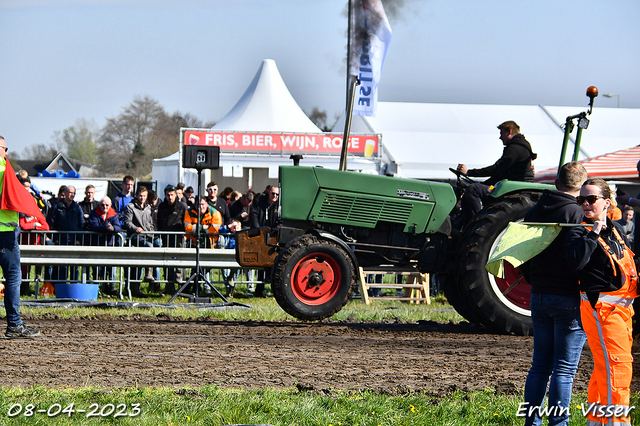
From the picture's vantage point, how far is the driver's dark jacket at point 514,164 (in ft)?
26.8

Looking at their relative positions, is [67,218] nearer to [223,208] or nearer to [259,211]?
[223,208]

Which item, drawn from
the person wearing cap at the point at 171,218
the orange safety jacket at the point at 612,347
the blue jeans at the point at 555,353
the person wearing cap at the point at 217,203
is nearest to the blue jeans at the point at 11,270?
the blue jeans at the point at 555,353

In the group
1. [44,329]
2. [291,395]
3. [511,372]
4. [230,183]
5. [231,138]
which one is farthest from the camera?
[230,183]

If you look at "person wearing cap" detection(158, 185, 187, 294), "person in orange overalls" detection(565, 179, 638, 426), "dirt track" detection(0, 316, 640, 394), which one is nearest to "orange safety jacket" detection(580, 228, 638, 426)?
"person in orange overalls" detection(565, 179, 638, 426)

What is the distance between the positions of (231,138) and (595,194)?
1786cm

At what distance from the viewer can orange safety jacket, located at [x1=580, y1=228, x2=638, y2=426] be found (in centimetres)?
397

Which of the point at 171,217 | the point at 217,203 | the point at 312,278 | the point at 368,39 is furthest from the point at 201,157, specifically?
the point at 368,39

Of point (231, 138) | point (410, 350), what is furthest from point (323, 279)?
point (231, 138)

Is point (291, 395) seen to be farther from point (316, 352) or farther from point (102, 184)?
point (102, 184)

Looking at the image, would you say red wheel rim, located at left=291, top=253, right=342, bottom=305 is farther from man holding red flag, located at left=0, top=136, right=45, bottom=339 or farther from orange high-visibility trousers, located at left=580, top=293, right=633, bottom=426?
orange high-visibility trousers, located at left=580, top=293, right=633, bottom=426

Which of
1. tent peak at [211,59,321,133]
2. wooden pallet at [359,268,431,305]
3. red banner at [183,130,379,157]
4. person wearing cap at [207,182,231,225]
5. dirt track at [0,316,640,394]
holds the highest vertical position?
tent peak at [211,59,321,133]

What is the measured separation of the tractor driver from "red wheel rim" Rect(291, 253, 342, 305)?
1.66m

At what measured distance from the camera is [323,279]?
26.7ft

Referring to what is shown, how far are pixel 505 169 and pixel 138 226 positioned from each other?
6.70 meters
